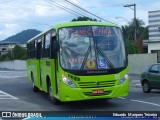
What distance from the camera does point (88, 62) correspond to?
12.3 metres

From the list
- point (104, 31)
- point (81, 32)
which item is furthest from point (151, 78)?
point (81, 32)

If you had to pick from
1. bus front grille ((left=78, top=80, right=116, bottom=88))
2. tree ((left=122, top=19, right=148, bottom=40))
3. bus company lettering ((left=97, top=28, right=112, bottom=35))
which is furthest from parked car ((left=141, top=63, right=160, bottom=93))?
tree ((left=122, top=19, right=148, bottom=40))

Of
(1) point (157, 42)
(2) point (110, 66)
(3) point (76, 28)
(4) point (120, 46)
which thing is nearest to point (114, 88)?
(2) point (110, 66)

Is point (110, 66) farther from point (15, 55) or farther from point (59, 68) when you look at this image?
point (15, 55)

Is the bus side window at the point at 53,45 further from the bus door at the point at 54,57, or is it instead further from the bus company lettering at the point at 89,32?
the bus company lettering at the point at 89,32

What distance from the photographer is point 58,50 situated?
41.3 ft

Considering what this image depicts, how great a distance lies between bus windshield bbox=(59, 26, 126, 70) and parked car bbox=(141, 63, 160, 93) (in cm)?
591

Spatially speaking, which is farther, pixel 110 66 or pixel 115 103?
pixel 115 103

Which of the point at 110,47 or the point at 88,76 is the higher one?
the point at 110,47

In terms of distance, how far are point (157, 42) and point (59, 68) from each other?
45.8 metres

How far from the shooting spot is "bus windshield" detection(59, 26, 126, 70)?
12.4 meters

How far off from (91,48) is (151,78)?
280 inches

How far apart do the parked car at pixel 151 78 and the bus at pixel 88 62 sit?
5.86 meters

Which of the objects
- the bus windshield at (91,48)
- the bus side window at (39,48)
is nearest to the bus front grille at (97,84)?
the bus windshield at (91,48)
